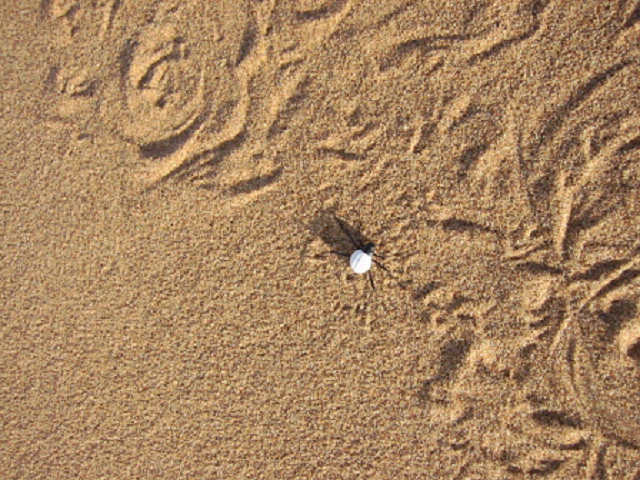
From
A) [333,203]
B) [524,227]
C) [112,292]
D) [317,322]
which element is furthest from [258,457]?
[524,227]

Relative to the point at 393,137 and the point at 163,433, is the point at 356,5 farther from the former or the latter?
the point at 163,433

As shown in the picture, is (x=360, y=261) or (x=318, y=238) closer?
(x=360, y=261)

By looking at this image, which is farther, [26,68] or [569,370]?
[26,68]
